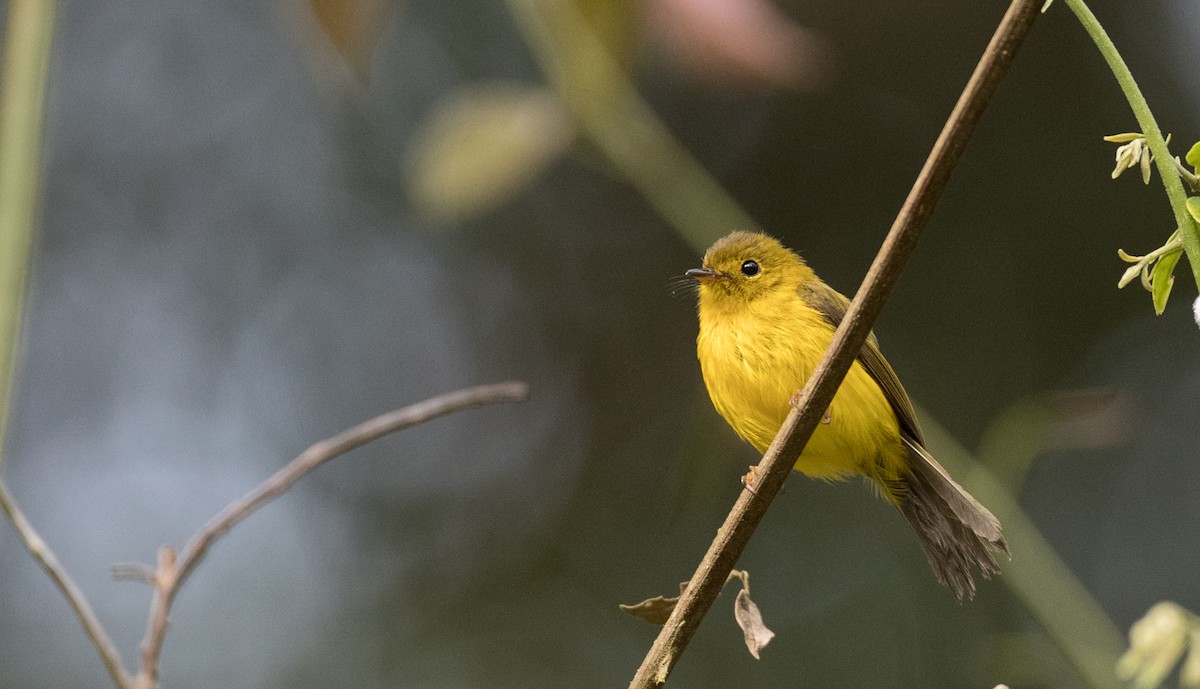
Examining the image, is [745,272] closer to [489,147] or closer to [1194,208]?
[489,147]

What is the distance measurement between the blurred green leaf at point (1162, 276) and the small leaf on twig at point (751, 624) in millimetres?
394

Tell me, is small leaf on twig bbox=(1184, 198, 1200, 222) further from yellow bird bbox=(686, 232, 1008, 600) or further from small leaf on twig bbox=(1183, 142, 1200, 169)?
yellow bird bbox=(686, 232, 1008, 600)

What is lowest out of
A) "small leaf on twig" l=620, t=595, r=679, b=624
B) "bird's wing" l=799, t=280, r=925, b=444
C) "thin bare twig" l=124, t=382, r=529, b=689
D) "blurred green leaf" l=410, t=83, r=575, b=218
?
"bird's wing" l=799, t=280, r=925, b=444

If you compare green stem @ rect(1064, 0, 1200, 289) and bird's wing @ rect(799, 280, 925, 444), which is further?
bird's wing @ rect(799, 280, 925, 444)

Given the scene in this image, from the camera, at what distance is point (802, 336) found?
2.54 meters

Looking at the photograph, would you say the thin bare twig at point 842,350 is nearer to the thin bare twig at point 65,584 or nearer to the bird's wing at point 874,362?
the thin bare twig at point 65,584

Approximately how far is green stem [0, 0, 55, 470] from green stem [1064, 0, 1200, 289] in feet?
3.47

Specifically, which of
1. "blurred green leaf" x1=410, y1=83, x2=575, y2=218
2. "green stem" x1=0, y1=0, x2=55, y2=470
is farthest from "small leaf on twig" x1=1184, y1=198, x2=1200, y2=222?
"green stem" x1=0, y1=0, x2=55, y2=470

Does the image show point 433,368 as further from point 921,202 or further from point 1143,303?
point 921,202

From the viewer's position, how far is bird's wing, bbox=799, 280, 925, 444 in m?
2.30

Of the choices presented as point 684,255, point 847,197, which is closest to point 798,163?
point 847,197

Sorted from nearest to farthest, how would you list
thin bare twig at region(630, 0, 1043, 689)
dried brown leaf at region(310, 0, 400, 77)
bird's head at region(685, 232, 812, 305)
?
thin bare twig at region(630, 0, 1043, 689)
dried brown leaf at region(310, 0, 400, 77)
bird's head at region(685, 232, 812, 305)

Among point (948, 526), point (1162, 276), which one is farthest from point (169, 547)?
point (948, 526)

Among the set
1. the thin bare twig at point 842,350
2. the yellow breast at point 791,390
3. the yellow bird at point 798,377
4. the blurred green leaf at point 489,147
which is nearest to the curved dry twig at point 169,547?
the blurred green leaf at point 489,147
